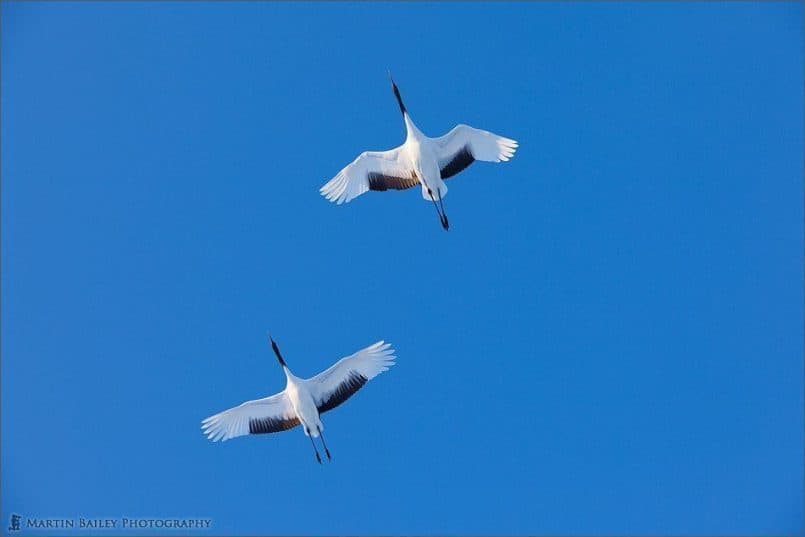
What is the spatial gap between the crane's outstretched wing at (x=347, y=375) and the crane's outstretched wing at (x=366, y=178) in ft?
13.6

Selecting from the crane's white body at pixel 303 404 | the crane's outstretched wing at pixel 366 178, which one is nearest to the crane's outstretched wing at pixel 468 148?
the crane's outstretched wing at pixel 366 178

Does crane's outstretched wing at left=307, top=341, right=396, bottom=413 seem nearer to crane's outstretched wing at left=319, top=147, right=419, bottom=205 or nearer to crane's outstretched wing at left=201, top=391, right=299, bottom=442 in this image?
crane's outstretched wing at left=201, top=391, right=299, bottom=442

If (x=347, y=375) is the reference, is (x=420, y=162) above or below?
above

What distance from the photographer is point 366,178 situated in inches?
1161

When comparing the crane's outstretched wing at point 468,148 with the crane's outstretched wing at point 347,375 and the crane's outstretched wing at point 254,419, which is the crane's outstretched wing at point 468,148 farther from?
the crane's outstretched wing at point 254,419

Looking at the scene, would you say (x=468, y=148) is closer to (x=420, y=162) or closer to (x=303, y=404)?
(x=420, y=162)

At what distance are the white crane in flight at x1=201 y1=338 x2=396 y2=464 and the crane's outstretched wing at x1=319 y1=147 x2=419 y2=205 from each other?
416 centimetres

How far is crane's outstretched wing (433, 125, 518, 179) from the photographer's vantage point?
94.1ft

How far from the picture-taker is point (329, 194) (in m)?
29.5

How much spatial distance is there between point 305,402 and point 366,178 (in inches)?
230

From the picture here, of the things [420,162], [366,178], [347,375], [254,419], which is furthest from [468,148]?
[254,419]

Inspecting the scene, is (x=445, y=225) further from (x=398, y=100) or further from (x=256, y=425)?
(x=256, y=425)

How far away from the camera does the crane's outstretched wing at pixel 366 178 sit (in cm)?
2931

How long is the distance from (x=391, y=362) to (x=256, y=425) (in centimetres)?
388
